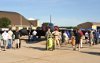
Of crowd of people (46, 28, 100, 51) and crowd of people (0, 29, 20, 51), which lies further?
crowd of people (0, 29, 20, 51)

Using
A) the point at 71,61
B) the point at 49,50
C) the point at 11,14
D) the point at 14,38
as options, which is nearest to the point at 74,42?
the point at 49,50

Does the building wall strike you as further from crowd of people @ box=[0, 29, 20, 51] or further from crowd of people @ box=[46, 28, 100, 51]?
crowd of people @ box=[0, 29, 20, 51]

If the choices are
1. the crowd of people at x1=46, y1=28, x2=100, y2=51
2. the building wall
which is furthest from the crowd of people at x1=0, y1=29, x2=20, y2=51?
the building wall

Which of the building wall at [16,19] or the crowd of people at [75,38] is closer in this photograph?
the crowd of people at [75,38]

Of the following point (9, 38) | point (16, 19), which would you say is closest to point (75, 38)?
point (9, 38)

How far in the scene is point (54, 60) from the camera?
49.7ft

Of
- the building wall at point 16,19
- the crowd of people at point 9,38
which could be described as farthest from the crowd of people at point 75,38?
the building wall at point 16,19

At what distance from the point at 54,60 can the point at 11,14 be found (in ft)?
350

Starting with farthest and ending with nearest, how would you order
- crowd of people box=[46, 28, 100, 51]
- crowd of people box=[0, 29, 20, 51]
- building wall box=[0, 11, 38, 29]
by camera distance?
1. building wall box=[0, 11, 38, 29]
2. crowd of people box=[0, 29, 20, 51]
3. crowd of people box=[46, 28, 100, 51]

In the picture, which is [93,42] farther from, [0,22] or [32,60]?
[0,22]

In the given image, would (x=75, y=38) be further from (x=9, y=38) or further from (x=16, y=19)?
(x=16, y=19)

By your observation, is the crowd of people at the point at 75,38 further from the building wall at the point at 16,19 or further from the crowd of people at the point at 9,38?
the building wall at the point at 16,19

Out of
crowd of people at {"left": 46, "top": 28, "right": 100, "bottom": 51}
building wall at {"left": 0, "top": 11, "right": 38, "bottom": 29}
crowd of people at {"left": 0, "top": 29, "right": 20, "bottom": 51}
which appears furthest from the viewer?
building wall at {"left": 0, "top": 11, "right": 38, "bottom": 29}

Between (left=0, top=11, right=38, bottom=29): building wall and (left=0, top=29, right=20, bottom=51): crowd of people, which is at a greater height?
(left=0, top=11, right=38, bottom=29): building wall
